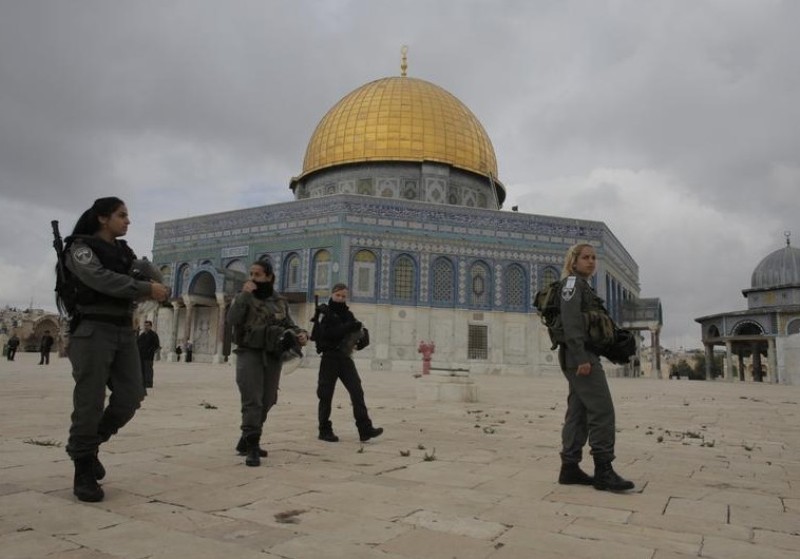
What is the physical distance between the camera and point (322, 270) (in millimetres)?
28688

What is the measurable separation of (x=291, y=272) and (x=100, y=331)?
2646 cm

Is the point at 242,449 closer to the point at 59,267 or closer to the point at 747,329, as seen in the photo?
the point at 59,267

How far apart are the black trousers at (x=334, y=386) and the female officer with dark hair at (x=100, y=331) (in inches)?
82.9

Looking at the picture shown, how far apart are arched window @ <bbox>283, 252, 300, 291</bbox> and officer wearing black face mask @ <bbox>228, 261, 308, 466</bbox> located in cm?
2478

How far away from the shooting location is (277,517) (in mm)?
2967

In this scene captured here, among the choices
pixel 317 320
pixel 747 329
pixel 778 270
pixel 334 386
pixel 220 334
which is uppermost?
pixel 778 270

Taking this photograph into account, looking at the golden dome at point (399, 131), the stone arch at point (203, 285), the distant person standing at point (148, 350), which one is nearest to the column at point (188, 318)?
the stone arch at point (203, 285)

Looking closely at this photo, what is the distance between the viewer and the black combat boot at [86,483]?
3.18 meters

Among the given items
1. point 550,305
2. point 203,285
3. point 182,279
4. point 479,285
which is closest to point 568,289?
point 550,305

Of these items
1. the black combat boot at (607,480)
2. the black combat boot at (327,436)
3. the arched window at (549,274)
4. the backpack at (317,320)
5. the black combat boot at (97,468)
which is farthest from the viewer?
the arched window at (549,274)

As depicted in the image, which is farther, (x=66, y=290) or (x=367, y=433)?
(x=367, y=433)

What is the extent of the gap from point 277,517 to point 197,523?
365 millimetres

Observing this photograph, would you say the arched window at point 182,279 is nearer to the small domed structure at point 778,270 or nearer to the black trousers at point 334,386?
the black trousers at point 334,386

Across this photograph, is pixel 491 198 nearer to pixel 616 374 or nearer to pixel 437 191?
pixel 437 191
